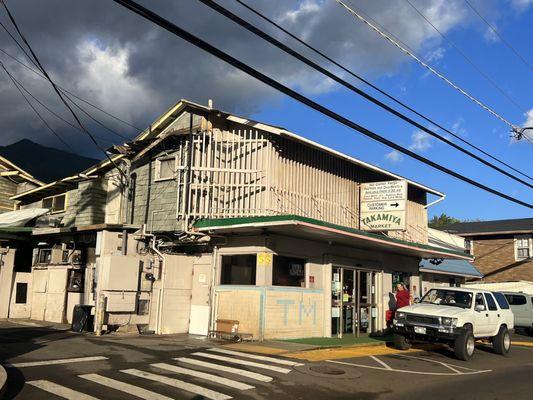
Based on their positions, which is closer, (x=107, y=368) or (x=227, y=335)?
(x=107, y=368)

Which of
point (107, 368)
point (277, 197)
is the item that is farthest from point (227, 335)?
point (107, 368)

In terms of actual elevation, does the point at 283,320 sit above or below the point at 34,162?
below

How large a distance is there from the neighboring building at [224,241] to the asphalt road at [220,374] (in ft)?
8.53

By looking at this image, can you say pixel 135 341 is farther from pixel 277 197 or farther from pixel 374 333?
pixel 374 333

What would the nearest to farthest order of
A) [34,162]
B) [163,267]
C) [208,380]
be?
[208,380], [163,267], [34,162]

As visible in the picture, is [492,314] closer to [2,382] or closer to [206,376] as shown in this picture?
[206,376]

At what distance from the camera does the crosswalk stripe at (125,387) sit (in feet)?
26.4

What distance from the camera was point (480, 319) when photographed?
48.7 ft

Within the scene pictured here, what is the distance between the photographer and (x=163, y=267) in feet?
56.6

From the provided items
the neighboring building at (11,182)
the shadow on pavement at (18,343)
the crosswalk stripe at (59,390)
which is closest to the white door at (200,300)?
the shadow on pavement at (18,343)

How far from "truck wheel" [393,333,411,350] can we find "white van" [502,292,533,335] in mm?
12654

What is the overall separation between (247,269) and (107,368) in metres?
6.68

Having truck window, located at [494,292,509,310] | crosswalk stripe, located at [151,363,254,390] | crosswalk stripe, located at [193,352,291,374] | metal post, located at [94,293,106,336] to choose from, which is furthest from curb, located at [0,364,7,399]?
truck window, located at [494,292,509,310]

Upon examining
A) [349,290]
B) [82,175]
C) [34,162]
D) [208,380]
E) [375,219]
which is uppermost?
[34,162]
